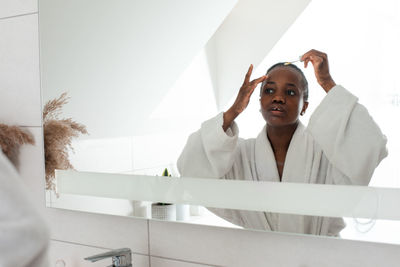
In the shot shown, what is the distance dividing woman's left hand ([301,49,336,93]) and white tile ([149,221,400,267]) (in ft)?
0.99

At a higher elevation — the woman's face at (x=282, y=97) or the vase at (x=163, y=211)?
the woman's face at (x=282, y=97)

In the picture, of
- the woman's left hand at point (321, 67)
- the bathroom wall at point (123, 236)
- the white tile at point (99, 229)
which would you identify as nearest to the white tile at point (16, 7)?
the bathroom wall at point (123, 236)

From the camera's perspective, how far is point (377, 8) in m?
0.81

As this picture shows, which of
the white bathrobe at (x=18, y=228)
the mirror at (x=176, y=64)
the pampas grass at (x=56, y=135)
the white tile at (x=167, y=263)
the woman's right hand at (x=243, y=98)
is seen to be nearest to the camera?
the white bathrobe at (x=18, y=228)

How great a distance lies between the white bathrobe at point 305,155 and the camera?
85 cm

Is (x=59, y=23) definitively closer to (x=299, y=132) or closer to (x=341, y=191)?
(x=299, y=132)

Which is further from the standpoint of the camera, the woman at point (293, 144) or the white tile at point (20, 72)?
the white tile at point (20, 72)

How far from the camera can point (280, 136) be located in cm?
93

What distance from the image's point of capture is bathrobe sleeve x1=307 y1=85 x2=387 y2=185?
0.83 meters

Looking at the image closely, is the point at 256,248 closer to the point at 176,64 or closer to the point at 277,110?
the point at 277,110

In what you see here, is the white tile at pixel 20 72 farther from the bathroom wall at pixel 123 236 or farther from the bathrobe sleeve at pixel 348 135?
the bathrobe sleeve at pixel 348 135

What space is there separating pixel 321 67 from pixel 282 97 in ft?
0.32

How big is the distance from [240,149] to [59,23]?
62 cm

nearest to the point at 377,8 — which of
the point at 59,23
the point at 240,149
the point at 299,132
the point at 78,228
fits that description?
the point at 299,132
